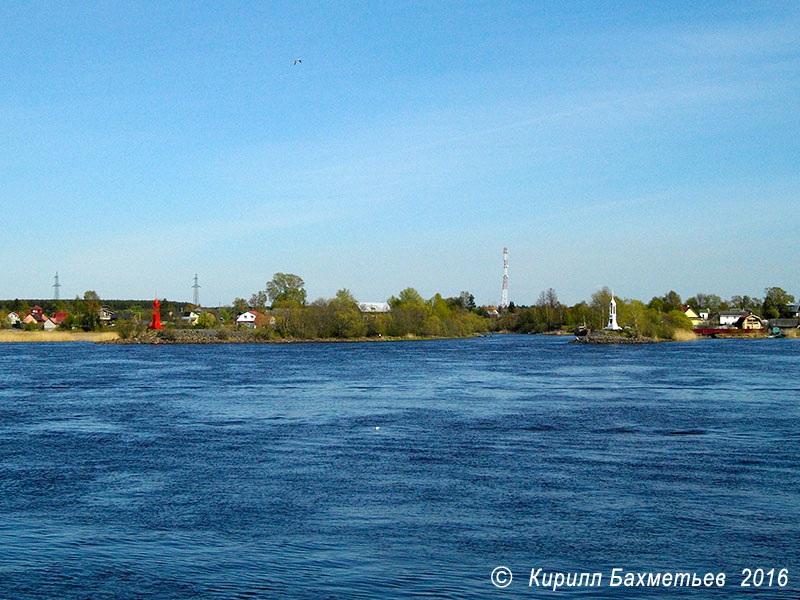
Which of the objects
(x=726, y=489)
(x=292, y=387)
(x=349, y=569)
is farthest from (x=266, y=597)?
(x=292, y=387)

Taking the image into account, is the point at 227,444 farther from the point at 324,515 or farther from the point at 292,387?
the point at 292,387

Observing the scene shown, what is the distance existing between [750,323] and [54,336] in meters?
94.8

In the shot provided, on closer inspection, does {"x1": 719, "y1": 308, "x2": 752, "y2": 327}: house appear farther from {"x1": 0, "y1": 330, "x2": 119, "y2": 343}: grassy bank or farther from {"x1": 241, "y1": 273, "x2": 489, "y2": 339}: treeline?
{"x1": 0, "y1": 330, "x2": 119, "y2": 343}: grassy bank

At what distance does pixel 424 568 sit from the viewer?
10383 mm

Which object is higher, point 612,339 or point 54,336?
point 54,336

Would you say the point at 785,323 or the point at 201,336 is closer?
the point at 201,336

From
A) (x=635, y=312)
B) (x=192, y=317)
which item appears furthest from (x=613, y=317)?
(x=192, y=317)

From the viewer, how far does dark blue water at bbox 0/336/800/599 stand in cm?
1034

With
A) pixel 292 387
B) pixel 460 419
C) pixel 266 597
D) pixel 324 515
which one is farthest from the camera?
pixel 292 387

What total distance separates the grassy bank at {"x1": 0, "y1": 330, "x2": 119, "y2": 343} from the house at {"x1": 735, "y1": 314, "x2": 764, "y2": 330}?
3429 inches

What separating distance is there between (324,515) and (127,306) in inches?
7459

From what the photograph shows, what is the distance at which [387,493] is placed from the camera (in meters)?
14.4

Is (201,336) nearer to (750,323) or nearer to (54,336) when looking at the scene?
(54,336)

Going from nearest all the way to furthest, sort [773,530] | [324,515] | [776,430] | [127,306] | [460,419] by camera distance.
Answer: [773,530] < [324,515] < [776,430] < [460,419] < [127,306]
